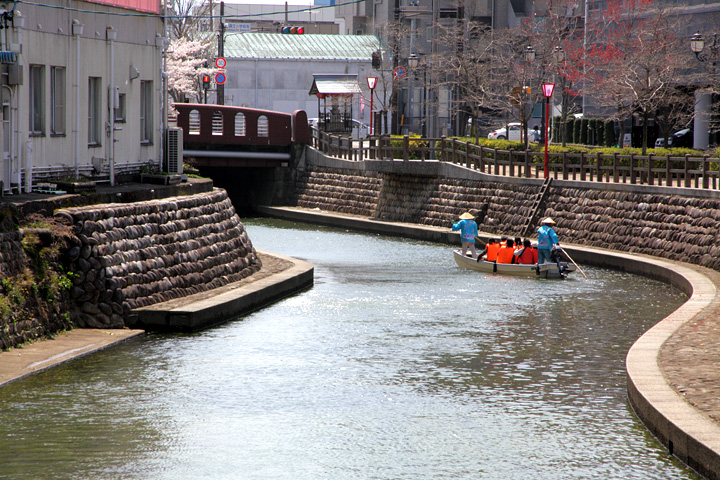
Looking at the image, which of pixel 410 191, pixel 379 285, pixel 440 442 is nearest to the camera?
pixel 440 442

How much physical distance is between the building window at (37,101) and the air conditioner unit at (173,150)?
18.6 ft

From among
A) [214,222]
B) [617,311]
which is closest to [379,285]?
[214,222]

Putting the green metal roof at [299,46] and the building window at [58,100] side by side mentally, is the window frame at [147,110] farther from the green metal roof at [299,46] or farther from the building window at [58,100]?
the green metal roof at [299,46]

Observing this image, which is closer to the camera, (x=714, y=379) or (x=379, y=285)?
(x=714, y=379)

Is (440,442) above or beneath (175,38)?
beneath

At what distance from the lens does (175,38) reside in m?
59.1

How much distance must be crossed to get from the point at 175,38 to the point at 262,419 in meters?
49.3

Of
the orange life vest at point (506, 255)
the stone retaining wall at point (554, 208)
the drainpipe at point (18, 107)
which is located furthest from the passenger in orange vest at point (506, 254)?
the drainpipe at point (18, 107)

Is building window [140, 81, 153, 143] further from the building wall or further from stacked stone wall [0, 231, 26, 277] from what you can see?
the building wall

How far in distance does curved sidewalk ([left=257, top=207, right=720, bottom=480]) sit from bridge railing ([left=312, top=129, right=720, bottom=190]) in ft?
16.4

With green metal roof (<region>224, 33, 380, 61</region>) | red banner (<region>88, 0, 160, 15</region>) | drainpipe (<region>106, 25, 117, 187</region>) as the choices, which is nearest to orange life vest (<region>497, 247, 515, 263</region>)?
drainpipe (<region>106, 25, 117, 187</region>)

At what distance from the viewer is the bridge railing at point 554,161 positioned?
27750mm

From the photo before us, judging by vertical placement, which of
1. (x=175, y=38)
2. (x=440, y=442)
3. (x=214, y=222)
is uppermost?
(x=175, y=38)

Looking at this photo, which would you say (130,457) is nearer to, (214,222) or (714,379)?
(714,379)
